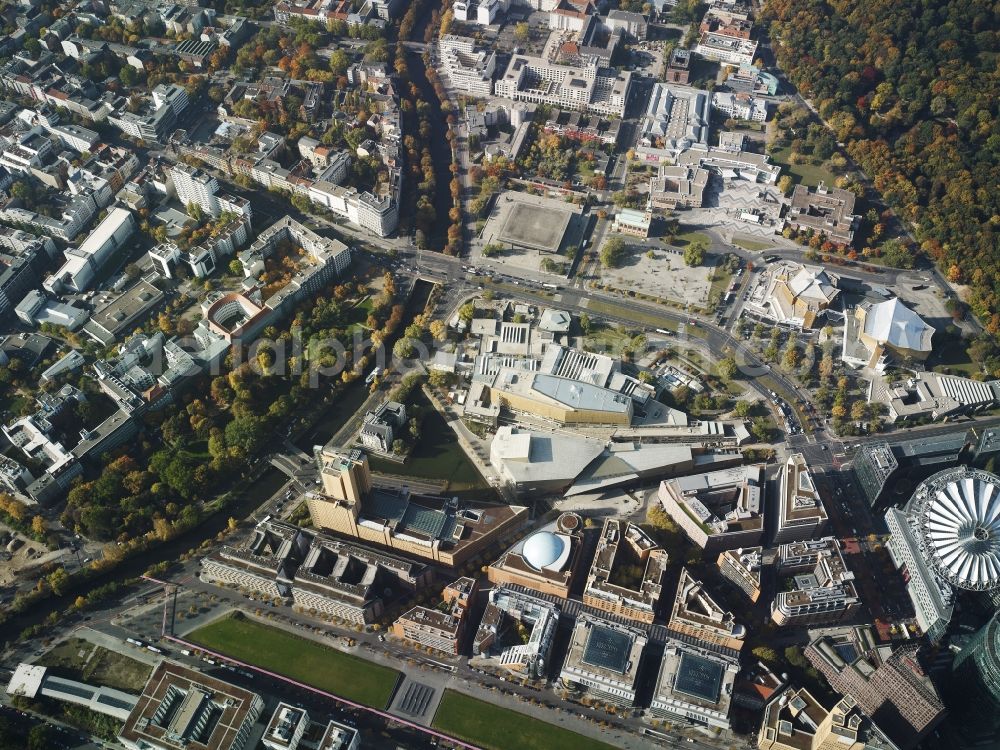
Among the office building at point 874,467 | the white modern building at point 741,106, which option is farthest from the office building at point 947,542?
the white modern building at point 741,106

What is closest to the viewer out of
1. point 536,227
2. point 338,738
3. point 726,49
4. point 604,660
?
point 338,738

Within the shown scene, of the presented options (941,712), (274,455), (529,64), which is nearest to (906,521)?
(941,712)

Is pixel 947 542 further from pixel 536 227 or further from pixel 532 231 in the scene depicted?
pixel 536 227

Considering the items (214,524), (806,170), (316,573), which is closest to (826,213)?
(806,170)

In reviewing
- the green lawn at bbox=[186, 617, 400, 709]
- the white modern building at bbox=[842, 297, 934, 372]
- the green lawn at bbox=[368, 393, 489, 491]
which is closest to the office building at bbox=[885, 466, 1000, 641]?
the white modern building at bbox=[842, 297, 934, 372]

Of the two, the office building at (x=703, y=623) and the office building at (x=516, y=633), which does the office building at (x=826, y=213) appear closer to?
the office building at (x=703, y=623)

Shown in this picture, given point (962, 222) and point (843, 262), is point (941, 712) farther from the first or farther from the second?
point (962, 222)

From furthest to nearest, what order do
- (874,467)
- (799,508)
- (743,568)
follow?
(874,467)
(799,508)
(743,568)
